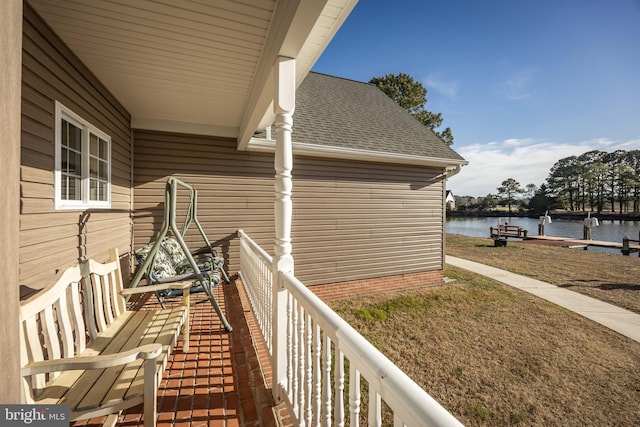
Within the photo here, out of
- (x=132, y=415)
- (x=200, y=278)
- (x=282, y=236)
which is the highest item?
(x=282, y=236)

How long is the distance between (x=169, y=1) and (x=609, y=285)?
35.4 feet

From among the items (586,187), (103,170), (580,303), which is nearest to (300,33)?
(103,170)

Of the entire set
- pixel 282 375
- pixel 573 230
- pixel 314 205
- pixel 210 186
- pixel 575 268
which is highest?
pixel 210 186

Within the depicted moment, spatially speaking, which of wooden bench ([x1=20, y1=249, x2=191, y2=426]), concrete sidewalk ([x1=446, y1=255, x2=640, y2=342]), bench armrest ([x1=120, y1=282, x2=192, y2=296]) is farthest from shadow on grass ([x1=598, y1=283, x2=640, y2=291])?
wooden bench ([x1=20, y1=249, x2=191, y2=426])

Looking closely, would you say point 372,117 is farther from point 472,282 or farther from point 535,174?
point 535,174

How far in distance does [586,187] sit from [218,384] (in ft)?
205

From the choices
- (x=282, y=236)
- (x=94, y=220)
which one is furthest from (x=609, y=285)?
(x=94, y=220)

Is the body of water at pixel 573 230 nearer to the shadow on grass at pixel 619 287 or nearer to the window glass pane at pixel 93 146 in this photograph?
the shadow on grass at pixel 619 287

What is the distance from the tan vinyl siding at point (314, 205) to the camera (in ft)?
15.3

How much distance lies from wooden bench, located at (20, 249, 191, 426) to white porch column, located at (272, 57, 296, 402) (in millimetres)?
784

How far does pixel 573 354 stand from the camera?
378 centimetres

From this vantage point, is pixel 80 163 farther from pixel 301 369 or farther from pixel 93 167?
pixel 301 369

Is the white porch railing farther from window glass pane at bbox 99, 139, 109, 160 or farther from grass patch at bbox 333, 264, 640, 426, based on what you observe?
window glass pane at bbox 99, 139, 109, 160

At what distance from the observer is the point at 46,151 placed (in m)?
2.29
